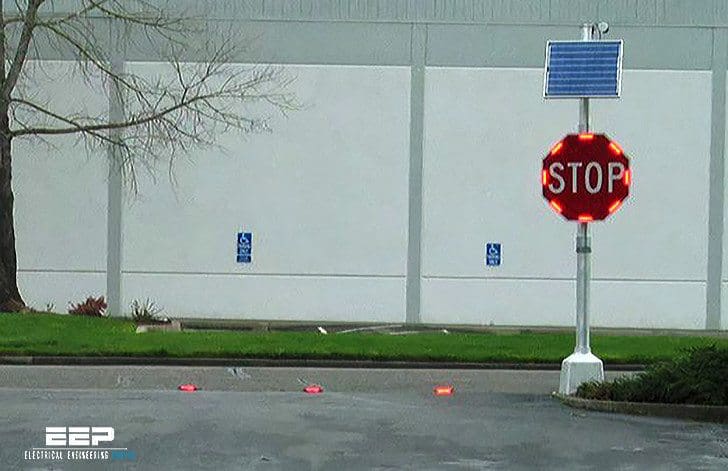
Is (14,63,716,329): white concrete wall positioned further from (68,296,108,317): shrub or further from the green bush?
the green bush

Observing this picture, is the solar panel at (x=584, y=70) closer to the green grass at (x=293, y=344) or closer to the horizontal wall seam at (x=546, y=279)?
the green grass at (x=293, y=344)

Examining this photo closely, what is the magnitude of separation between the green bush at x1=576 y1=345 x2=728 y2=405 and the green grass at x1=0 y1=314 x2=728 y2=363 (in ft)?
19.4

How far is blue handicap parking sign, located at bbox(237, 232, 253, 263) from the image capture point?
35.8 m

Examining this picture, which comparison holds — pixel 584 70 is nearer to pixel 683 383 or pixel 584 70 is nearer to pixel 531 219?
pixel 683 383

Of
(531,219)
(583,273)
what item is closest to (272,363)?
(583,273)

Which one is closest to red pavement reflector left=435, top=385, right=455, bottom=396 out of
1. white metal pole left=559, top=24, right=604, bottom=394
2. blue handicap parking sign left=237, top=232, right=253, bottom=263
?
white metal pole left=559, top=24, right=604, bottom=394

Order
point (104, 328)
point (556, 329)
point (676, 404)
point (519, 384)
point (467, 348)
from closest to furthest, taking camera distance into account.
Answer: point (676, 404) → point (519, 384) → point (467, 348) → point (104, 328) → point (556, 329)

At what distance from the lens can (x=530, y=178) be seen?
36.1 m

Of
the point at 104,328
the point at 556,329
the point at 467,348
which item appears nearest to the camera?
the point at 467,348

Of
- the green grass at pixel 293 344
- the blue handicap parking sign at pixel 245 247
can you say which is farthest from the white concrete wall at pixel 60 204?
the green grass at pixel 293 344

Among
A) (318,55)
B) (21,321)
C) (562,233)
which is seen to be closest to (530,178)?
(562,233)

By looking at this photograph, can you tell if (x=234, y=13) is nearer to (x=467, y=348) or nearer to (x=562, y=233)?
(x=562, y=233)

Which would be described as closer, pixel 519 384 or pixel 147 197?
pixel 519 384

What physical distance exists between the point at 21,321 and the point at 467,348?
887cm
